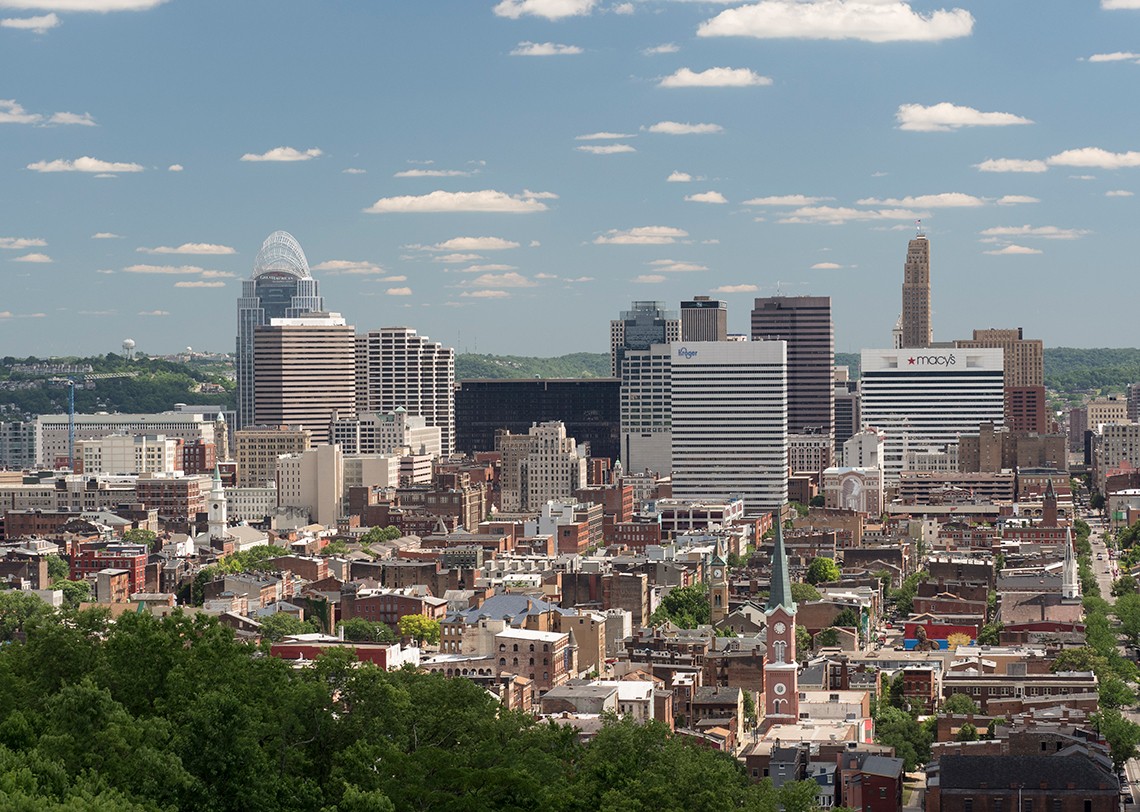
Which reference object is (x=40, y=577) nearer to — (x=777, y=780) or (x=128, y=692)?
(x=777, y=780)

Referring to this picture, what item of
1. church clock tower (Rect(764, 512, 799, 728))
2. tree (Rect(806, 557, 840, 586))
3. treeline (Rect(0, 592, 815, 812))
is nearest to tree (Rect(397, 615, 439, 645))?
church clock tower (Rect(764, 512, 799, 728))

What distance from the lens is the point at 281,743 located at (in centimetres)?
6275

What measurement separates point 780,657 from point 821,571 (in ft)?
192

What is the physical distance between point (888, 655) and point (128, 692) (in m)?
66.9

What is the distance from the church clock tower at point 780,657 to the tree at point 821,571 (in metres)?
52.3

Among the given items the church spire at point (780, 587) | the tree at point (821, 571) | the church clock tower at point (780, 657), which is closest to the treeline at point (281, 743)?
the church clock tower at point (780, 657)

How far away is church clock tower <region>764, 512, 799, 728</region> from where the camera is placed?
350ft

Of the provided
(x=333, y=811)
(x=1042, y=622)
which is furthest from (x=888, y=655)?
(x=333, y=811)

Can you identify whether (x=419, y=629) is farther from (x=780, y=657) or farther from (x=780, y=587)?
(x=780, y=657)

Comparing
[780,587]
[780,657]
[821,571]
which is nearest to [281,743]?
[780,657]

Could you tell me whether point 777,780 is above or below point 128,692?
below

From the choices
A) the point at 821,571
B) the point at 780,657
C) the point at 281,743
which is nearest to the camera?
the point at 281,743

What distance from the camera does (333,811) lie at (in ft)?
183

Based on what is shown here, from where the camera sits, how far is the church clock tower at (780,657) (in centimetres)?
10656
